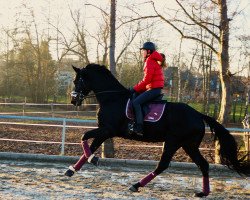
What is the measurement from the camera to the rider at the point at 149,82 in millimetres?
6688

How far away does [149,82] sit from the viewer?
6.84 meters

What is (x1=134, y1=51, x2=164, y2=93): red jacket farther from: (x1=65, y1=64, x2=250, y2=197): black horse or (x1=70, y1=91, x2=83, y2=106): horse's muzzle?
(x1=70, y1=91, x2=83, y2=106): horse's muzzle

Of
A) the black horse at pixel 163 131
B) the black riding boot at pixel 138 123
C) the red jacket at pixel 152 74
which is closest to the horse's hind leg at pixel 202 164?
the black horse at pixel 163 131

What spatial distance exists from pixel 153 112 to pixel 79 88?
1.50 metres

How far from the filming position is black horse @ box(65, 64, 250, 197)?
6.70 m

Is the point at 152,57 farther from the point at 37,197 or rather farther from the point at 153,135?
the point at 37,197

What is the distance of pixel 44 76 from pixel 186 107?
39203 mm

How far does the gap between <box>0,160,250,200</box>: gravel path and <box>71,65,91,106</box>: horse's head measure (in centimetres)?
158

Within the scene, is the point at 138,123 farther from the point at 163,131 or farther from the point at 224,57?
the point at 224,57

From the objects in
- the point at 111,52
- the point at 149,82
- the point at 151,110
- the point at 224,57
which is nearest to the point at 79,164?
the point at 151,110

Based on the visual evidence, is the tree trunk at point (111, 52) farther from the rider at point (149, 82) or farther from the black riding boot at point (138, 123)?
the black riding boot at point (138, 123)

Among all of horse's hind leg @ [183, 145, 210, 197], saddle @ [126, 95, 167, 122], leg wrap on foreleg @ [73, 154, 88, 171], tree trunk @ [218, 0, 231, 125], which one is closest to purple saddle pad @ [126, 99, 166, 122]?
saddle @ [126, 95, 167, 122]

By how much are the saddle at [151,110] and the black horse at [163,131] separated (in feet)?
0.25

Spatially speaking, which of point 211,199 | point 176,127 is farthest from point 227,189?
point 176,127
